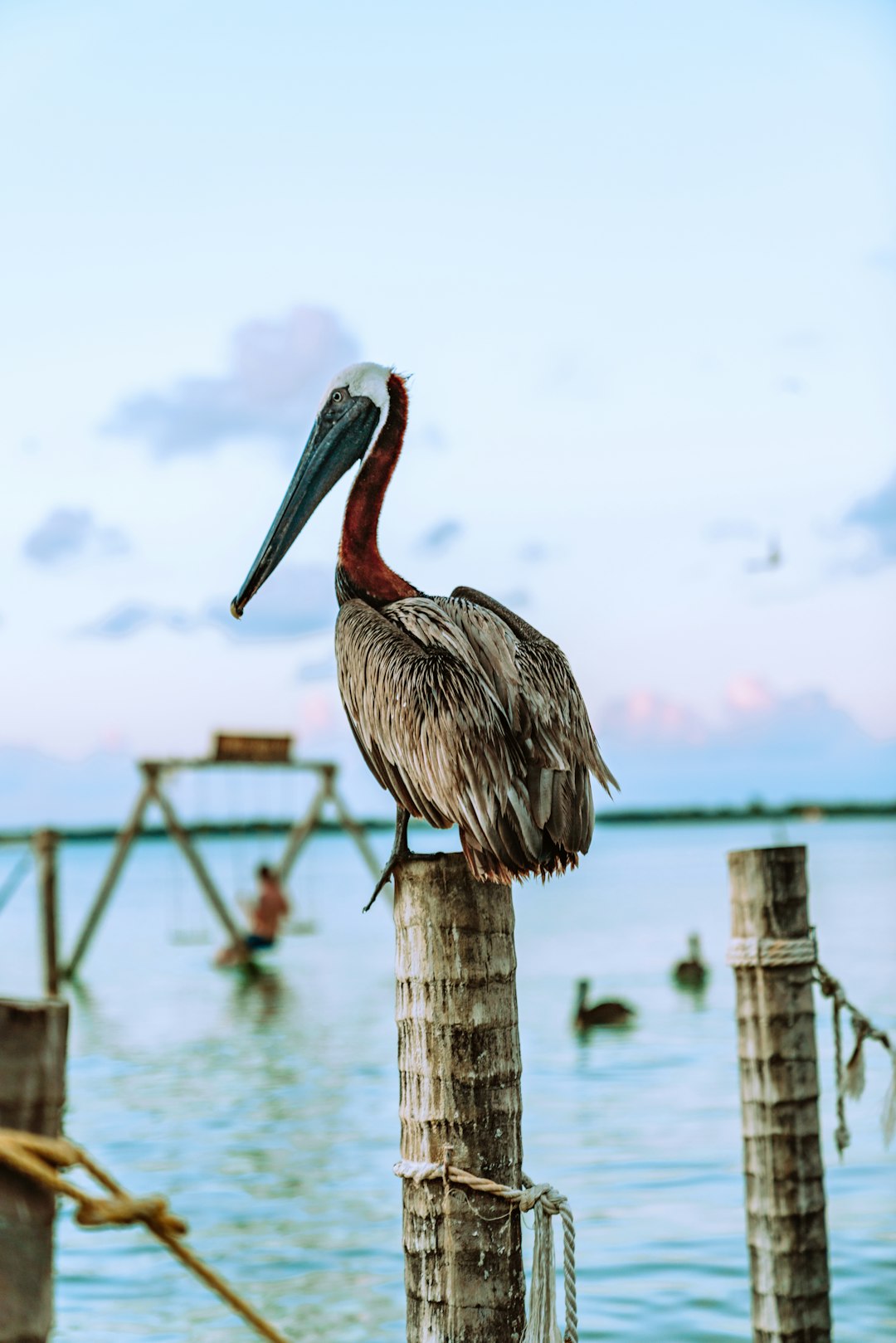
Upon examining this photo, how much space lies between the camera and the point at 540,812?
149 inches

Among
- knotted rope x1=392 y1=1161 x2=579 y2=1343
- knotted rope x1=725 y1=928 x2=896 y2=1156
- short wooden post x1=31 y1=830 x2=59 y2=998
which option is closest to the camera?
knotted rope x1=392 y1=1161 x2=579 y2=1343

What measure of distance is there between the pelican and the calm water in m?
3.99

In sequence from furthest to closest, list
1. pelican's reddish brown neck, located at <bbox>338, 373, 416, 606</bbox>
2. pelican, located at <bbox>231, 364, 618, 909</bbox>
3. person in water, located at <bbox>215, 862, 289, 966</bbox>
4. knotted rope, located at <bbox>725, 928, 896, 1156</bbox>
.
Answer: person in water, located at <bbox>215, 862, 289, 966</bbox> < knotted rope, located at <bbox>725, 928, 896, 1156</bbox> < pelican's reddish brown neck, located at <bbox>338, 373, 416, 606</bbox> < pelican, located at <bbox>231, 364, 618, 909</bbox>

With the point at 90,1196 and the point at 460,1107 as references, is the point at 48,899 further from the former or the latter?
the point at 90,1196

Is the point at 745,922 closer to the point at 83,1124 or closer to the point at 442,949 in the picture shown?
the point at 442,949

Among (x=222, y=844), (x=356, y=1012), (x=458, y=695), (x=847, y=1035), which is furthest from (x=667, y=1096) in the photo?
(x=222, y=844)

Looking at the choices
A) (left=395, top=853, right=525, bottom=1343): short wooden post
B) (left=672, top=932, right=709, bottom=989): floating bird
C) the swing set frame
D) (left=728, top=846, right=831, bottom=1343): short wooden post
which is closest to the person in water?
the swing set frame

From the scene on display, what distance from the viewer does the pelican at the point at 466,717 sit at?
376 centimetres

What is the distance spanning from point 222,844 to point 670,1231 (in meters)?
155

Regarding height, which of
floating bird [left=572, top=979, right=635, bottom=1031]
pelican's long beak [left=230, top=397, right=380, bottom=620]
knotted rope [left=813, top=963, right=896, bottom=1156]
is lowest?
knotted rope [left=813, top=963, right=896, bottom=1156]

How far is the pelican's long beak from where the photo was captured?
4965 mm

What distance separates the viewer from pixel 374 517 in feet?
16.0

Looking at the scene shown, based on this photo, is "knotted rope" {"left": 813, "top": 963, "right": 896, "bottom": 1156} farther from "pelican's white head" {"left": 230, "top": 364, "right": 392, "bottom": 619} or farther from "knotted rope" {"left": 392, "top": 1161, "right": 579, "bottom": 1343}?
"pelican's white head" {"left": 230, "top": 364, "right": 392, "bottom": 619}

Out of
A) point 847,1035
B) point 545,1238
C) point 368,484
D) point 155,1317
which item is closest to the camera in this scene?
point 545,1238
